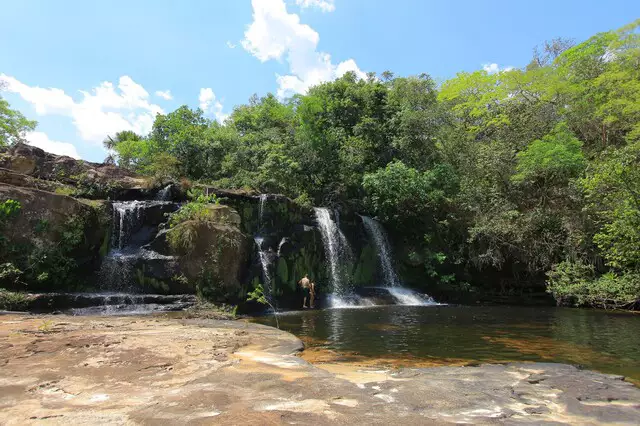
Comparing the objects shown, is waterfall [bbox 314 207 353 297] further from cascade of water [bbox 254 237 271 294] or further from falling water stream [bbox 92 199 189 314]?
falling water stream [bbox 92 199 189 314]

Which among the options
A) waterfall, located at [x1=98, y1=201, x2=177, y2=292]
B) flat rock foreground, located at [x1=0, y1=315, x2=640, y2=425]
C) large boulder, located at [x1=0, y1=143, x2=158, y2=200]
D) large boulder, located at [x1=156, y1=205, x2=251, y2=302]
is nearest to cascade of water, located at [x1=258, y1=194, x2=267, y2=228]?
large boulder, located at [x1=156, y1=205, x2=251, y2=302]

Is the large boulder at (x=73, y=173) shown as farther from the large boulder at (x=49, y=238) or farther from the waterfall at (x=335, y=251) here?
the waterfall at (x=335, y=251)

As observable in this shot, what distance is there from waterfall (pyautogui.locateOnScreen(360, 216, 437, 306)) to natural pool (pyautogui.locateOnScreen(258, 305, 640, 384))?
5316 millimetres

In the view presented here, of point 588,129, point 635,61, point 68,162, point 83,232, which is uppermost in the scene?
point 635,61

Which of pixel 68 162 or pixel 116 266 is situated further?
pixel 68 162

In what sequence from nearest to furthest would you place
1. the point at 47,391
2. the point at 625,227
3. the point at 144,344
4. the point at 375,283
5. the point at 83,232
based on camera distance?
the point at 47,391 < the point at 144,344 < the point at 625,227 < the point at 83,232 < the point at 375,283

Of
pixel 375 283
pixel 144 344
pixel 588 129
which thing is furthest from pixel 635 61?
pixel 144 344

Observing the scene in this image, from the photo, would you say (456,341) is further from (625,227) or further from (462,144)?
(462,144)

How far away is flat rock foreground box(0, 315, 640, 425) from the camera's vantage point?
11.0 ft

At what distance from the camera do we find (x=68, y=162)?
18.1 meters

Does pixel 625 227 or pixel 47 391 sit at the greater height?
pixel 625 227

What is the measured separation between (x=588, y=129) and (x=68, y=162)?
2501cm

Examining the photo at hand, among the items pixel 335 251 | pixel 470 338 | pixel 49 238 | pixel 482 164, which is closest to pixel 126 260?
pixel 49 238

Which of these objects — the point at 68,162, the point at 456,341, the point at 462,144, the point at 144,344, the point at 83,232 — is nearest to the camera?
the point at 144,344
